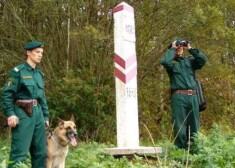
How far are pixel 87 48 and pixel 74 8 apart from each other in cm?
113

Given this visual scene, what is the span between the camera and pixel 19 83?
6664 millimetres

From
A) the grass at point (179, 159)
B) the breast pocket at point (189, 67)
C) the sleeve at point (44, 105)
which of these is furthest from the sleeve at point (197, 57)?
the sleeve at point (44, 105)

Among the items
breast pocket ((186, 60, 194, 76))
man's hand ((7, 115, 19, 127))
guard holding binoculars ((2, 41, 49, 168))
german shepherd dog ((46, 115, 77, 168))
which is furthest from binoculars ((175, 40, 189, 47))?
man's hand ((7, 115, 19, 127))

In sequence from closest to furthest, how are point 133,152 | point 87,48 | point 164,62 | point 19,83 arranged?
point 19,83 < point 133,152 < point 164,62 < point 87,48

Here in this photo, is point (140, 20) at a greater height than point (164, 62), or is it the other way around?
point (140, 20)

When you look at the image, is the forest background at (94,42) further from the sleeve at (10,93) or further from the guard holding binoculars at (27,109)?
the sleeve at (10,93)

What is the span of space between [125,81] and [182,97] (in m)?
1.00

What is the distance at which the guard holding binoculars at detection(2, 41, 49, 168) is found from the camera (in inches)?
258

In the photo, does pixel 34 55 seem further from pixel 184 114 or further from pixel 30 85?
pixel 184 114

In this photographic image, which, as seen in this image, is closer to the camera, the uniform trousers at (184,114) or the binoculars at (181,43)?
the uniform trousers at (184,114)

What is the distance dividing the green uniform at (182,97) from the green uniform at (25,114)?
247 cm

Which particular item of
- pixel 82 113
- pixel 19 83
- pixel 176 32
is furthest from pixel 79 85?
pixel 19 83

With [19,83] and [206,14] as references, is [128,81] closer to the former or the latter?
[19,83]

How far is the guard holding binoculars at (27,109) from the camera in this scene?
6.55 m
